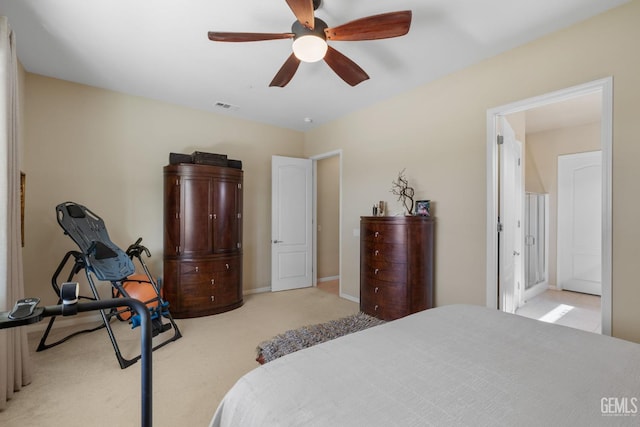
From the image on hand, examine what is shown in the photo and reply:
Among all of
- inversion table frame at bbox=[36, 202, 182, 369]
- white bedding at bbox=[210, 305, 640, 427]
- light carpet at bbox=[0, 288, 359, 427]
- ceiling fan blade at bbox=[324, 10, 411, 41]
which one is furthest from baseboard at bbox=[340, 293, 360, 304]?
ceiling fan blade at bbox=[324, 10, 411, 41]

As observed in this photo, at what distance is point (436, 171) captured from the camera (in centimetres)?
322

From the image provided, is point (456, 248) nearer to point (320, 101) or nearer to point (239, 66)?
point (320, 101)

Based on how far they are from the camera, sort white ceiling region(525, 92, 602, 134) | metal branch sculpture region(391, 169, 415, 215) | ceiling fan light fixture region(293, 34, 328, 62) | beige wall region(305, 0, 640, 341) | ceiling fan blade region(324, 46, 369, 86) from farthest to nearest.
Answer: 1. white ceiling region(525, 92, 602, 134)
2. metal branch sculpture region(391, 169, 415, 215)
3. ceiling fan blade region(324, 46, 369, 86)
4. beige wall region(305, 0, 640, 341)
5. ceiling fan light fixture region(293, 34, 328, 62)

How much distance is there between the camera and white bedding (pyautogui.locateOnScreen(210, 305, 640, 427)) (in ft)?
2.62

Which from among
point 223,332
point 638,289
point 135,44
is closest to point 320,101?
point 135,44

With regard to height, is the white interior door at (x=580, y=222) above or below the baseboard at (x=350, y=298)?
above

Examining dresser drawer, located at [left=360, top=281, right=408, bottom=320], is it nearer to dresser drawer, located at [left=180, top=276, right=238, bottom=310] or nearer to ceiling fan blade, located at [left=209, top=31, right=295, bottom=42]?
dresser drawer, located at [left=180, top=276, right=238, bottom=310]

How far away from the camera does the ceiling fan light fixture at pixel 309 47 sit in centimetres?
193

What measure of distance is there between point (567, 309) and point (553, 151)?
2.65 meters

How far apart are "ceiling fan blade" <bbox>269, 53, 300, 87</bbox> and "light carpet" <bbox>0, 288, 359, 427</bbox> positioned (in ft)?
7.96

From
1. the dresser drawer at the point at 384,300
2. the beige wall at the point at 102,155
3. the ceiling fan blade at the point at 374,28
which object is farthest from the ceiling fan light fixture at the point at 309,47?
the beige wall at the point at 102,155

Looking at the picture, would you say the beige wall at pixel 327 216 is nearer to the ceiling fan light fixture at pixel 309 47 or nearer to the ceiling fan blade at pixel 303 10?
the ceiling fan light fixture at pixel 309 47

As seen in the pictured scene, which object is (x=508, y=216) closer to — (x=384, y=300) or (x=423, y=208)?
(x=423, y=208)

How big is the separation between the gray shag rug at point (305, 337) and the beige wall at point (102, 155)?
2.14 metres
